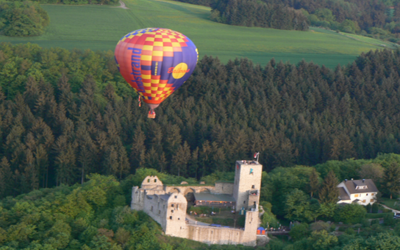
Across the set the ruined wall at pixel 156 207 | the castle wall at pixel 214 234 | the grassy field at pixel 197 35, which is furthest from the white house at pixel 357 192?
the grassy field at pixel 197 35

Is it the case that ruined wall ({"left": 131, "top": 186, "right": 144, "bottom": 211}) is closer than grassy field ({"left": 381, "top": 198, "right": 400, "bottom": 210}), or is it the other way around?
ruined wall ({"left": 131, "top": 186, "right": 144, "bottom": 211})

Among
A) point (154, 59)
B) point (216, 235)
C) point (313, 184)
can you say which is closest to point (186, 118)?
point (154, 59)

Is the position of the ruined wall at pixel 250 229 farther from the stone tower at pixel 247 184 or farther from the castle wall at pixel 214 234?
the stone tower at pixel 247 184

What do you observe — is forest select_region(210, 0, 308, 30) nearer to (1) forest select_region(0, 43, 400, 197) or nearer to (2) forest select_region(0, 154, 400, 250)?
(1) forest select_region(0, 43, 400, 197)

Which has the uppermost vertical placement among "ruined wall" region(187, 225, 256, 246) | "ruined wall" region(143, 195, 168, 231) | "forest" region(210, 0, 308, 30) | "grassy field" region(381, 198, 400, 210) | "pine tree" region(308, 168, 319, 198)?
"forest" region(210, 0, 308, 30)

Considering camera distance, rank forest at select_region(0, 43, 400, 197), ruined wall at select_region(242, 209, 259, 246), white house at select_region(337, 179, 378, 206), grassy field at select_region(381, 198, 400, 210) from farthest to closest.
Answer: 1. forest at select_region(0, 43, 400, 197)
2. grassy field at select_region(381, 198, 400, 210)
3. white house at select_region(337, 179, 378, 206)
4. ruined wall at select_region(242, 209, 259, 246)

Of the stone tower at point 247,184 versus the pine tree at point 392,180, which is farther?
the pine tree at point 392,180

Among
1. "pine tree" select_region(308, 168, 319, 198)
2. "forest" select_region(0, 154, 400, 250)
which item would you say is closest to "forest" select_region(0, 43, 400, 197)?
"forest" select_region(0, 154, 400, 250)
